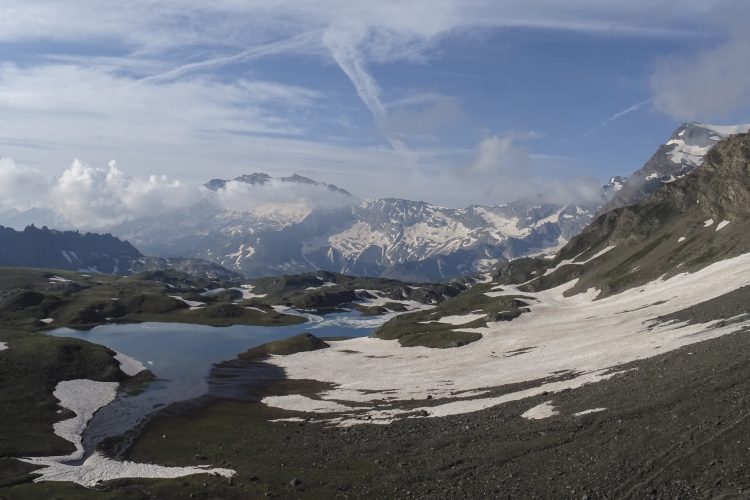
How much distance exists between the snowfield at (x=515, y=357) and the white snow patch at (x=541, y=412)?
24.4 feet

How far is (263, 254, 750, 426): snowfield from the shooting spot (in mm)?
69312

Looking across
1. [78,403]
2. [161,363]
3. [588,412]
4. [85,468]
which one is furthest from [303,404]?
[161,363]

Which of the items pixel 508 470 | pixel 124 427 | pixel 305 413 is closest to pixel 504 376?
pixel 305 413

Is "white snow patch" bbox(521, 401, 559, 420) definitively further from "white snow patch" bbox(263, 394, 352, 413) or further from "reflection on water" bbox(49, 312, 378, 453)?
"reflection on water" bbox(49, 312, 378, 453)

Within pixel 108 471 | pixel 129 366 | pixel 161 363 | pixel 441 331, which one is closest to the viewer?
pixel 108 471

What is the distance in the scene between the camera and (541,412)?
179 ft

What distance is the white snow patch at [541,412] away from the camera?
53094 mm

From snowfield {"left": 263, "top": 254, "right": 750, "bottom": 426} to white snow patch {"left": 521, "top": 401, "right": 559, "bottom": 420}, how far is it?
24.4 ft

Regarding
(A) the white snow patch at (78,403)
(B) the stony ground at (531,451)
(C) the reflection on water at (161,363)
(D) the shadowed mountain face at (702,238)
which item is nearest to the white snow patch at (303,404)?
(B) the stony ground at (531,451)

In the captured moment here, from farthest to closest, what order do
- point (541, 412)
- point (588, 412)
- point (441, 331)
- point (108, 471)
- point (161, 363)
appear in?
point (441, 331) < point (161, 363) < point (108, 471) < point (541, 412) < point (588, 412)

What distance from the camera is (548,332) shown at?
11469cm

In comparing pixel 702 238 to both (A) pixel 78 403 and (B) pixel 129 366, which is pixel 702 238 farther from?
(A) pixel 78 403

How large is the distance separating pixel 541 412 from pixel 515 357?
44630 millimetres

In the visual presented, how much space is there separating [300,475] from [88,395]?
5563 centimetres
